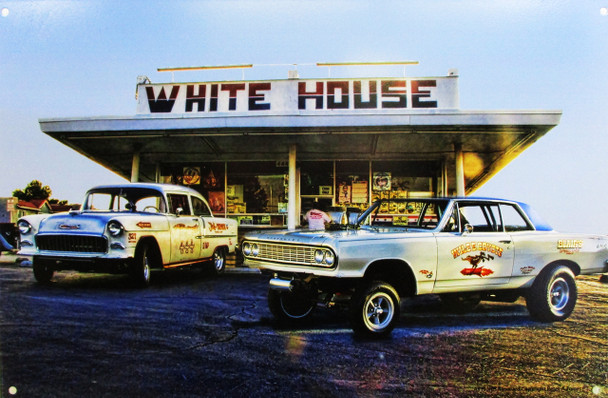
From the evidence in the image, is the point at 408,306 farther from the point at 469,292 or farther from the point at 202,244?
the point at 202,244

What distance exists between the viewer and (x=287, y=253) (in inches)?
155

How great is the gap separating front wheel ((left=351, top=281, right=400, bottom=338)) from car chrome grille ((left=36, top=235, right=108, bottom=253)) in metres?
4.04

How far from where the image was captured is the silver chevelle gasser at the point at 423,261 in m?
3.73

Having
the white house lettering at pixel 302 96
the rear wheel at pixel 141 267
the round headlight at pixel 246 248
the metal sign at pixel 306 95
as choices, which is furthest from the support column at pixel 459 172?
the rear wheel at pixel 141 267

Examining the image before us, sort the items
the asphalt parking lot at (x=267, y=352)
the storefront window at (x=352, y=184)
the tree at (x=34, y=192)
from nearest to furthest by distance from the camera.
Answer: the asphalt parking lot at (x=267, y=352)
the tree at (x=34, y=192)
the storefront window at (x=352, y=184)

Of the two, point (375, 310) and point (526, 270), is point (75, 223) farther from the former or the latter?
point (526, 270)

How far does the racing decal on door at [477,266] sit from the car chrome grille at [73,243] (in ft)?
16.1

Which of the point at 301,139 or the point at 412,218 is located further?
the point at 301,139

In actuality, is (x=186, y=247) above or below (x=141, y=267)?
above

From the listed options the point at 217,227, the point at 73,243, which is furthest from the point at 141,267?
the point at 217,227

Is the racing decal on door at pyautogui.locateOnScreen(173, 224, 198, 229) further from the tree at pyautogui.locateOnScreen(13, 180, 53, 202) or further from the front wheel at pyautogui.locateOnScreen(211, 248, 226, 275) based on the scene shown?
the tree at pyautogui.locateOnScreen(13, 180, 53, 202)

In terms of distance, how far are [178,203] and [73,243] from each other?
2.03 meters

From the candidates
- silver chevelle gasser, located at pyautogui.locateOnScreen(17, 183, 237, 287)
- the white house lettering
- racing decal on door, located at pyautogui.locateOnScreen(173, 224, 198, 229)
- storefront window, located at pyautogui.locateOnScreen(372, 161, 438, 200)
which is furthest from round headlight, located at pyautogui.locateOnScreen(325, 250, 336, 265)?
storefront window, located at pyautogui.locateOnScreen(372, 161, 438, 200)

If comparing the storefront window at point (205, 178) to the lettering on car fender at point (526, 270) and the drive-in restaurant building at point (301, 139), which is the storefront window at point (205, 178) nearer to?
the drive-in restaurant building at point (301, 139)
